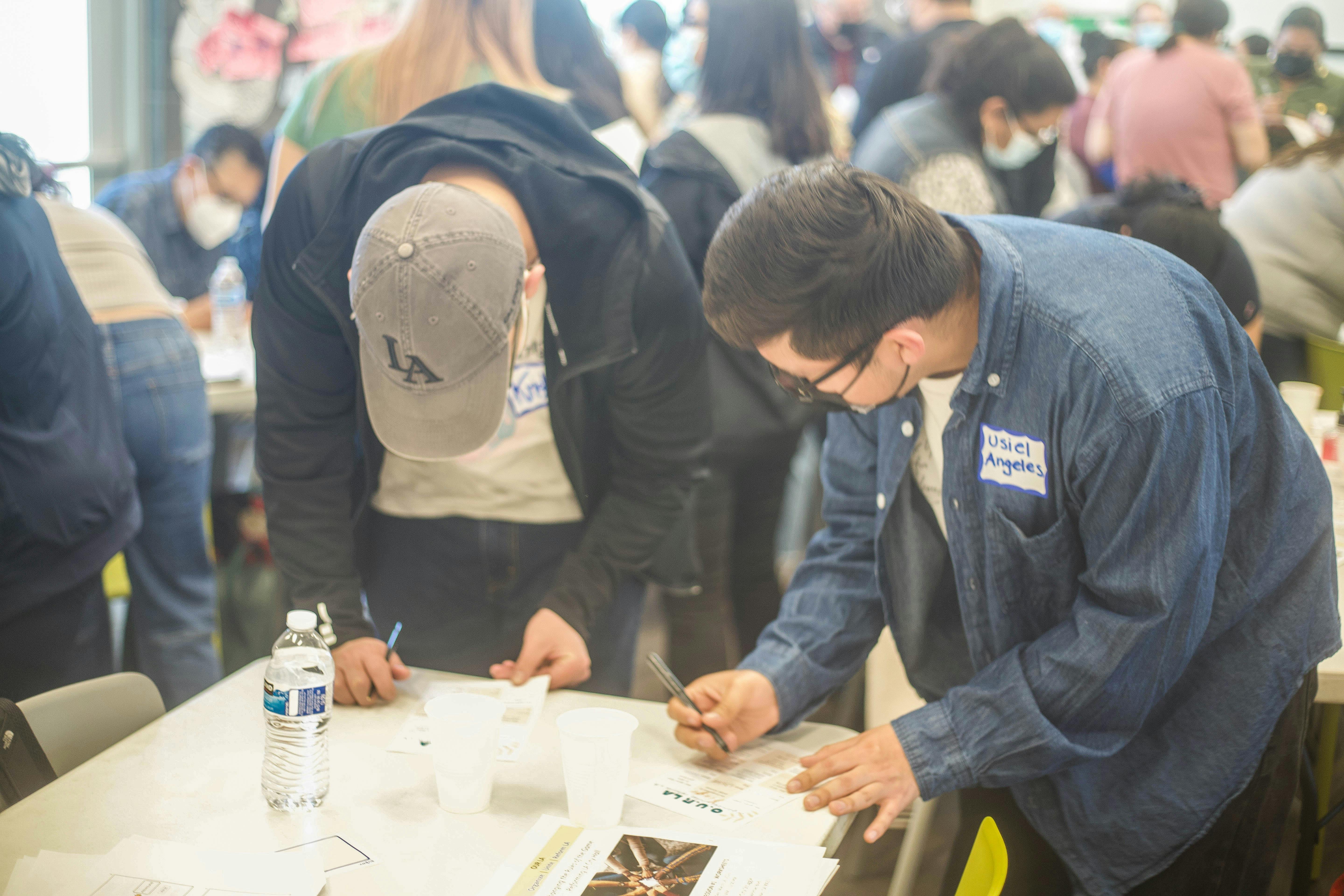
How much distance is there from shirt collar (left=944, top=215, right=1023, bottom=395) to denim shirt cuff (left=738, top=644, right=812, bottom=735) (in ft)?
1.47

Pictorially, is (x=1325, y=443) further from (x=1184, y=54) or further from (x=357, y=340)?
(x=1184, y=54)

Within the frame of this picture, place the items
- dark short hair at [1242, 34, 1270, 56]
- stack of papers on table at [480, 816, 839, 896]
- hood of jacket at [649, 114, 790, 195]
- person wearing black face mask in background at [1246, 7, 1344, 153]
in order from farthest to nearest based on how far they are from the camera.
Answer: dark short hair at [1242, 34, 1270, 56] → person wearing black face mask in background at [1246, 7, 1344, 153] → hood of jacket at [649, 114, 790, 195] → stack of papers on table at [480, 816, 839, 896]

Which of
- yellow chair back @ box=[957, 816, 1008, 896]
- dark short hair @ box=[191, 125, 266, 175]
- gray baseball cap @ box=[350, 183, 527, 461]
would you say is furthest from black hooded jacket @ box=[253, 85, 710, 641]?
dark short hair @ box=[191, 125, 266, 175]

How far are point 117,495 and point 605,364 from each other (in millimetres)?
988

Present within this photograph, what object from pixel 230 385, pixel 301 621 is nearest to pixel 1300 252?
pixel 301 621

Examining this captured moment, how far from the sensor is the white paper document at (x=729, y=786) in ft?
4.00

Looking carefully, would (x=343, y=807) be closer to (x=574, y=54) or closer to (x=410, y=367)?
(x=410, y=367)

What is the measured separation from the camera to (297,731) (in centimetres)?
118

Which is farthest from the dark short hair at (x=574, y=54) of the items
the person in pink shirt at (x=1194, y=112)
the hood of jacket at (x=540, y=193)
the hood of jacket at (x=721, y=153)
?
the person in pink shirt at (x=1194, y=112)

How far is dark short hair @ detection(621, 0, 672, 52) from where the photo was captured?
12.1 ft

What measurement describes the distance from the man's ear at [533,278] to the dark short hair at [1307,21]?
12.8ft

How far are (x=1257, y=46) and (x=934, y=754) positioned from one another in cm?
482

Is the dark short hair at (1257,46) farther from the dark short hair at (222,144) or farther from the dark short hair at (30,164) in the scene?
the dark short hair at (30,164)

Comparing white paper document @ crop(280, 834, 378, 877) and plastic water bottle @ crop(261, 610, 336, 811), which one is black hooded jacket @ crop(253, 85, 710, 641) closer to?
plastic water bottle @ crop(261, 610, 336, 811)
